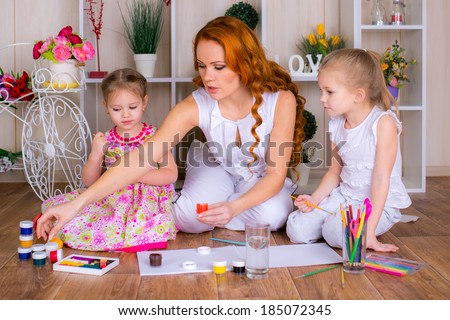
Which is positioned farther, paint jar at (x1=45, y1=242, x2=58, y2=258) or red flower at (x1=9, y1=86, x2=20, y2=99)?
red flower at (x1=9, y1=86, x2=20, y2=99)

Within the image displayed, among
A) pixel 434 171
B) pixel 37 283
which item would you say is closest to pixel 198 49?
pixel 37 283

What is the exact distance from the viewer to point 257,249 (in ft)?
6.66

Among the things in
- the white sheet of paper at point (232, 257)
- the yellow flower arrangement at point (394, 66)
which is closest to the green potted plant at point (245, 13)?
the yellow flower arrangement at point (394, 66)

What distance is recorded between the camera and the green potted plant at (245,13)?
360 centimetres

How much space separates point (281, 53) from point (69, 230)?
1.91 metres

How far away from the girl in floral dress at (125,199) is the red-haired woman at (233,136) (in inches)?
4.7

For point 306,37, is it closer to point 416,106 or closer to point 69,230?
point 416,106

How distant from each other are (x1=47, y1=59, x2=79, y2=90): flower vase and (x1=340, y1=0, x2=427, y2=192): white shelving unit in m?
1.45

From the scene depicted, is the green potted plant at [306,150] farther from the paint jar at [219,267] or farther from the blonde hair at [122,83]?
the paint jar at [219,267]

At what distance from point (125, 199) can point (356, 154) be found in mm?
903

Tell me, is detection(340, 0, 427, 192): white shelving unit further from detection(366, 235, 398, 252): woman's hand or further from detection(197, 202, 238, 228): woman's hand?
detection(197, 202, 238, 228): woman's hand

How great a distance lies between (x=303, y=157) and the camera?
12.2 feet

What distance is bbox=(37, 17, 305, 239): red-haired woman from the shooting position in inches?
94.1

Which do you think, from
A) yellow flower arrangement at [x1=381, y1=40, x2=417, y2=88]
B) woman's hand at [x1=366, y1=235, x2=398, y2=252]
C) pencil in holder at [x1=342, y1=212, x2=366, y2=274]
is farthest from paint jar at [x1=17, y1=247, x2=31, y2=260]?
yellow flower arrangement at [x1=381, y1=40, x2=417, y2=88]
